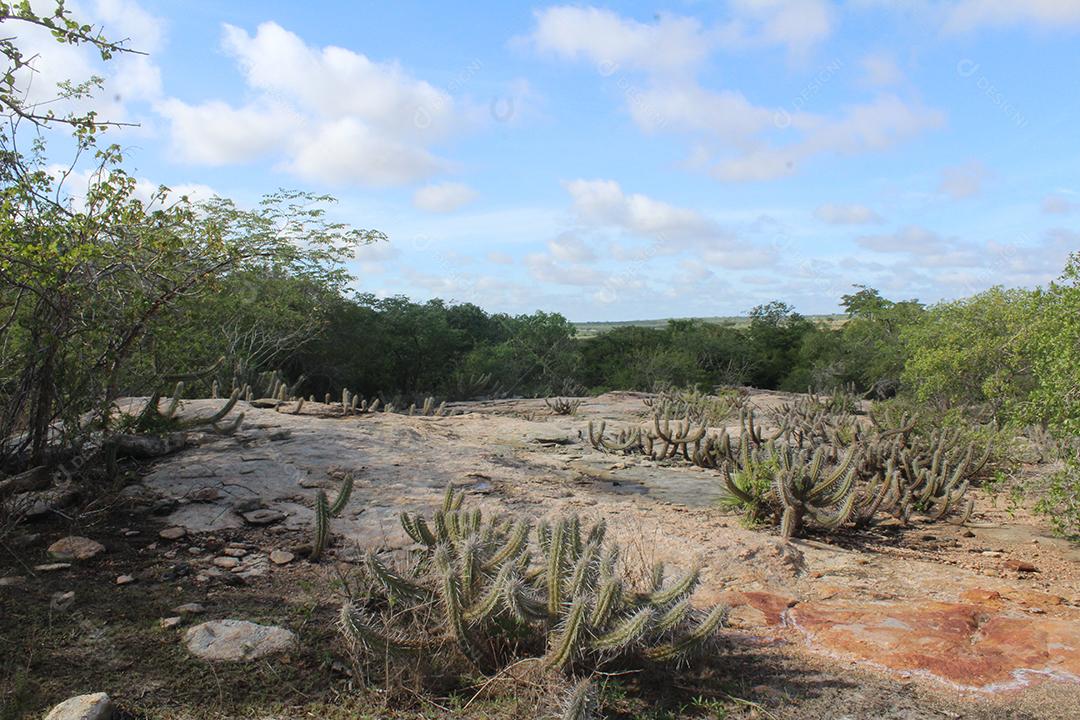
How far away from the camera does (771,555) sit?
5.34m

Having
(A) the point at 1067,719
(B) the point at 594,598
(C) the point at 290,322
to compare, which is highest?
(C) the point at 290,322

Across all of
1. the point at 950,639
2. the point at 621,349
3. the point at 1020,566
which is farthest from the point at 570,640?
the point at 621,349

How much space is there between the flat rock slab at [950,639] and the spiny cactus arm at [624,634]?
3.82 feet

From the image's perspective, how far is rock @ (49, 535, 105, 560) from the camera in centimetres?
472

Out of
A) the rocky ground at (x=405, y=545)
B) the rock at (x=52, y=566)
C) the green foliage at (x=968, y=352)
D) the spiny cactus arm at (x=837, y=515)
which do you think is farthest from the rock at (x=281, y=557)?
the green foliage at (x=968, y=352)

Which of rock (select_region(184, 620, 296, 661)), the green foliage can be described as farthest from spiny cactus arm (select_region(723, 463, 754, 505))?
the green foliage

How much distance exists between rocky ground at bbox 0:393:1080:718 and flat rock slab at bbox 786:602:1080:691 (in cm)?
1

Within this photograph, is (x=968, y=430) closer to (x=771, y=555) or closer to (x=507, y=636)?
(x=771, y=555)

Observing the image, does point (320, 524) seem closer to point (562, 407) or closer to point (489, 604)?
point (489, 604)

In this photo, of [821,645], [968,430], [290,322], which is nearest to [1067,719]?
[821,645]

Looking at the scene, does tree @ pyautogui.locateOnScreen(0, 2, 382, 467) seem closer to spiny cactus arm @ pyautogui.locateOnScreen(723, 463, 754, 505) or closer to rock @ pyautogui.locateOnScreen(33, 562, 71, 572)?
rock @ pyautogui.locateOnScreen(33, 562, 71, 572)

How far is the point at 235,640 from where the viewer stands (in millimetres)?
3762

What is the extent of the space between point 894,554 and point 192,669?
16.1 ft

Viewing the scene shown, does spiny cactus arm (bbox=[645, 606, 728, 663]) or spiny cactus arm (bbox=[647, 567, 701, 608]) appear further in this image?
spiny cactus arm (bbox=[647, 567, 701, 608])
